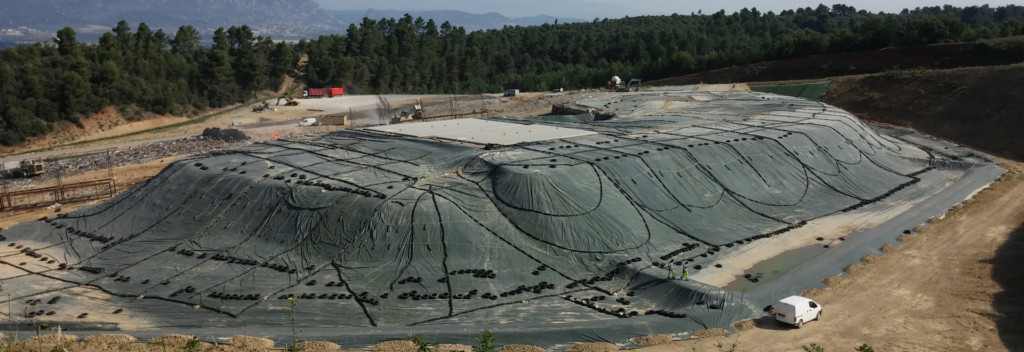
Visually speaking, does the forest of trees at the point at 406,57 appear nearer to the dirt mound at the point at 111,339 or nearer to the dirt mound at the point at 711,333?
the dirt mound at the point at 111,339

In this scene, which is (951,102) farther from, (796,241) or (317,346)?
(317,346)

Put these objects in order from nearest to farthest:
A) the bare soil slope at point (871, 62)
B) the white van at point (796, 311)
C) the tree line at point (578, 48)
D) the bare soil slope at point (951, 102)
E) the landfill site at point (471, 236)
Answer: the white van at point (796, 311), the landfill site at point (471, 236), the bare soil slope at point (951, 102), the bare soil slope at point (871, 62), the tree line at point (578, 48)

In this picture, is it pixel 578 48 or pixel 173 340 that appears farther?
pixel 578 48

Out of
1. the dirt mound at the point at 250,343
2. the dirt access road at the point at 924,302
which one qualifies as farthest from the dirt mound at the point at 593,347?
the dirt mound at the point at 250,343

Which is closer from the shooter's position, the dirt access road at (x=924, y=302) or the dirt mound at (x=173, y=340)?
the dirt mound at (x=173, y=340)

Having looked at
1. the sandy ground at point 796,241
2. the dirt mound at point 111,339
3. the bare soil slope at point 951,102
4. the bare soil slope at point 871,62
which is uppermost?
the bare soil slope at point 871,62

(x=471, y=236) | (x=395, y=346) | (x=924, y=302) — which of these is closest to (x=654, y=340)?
(x=395, y=346)
